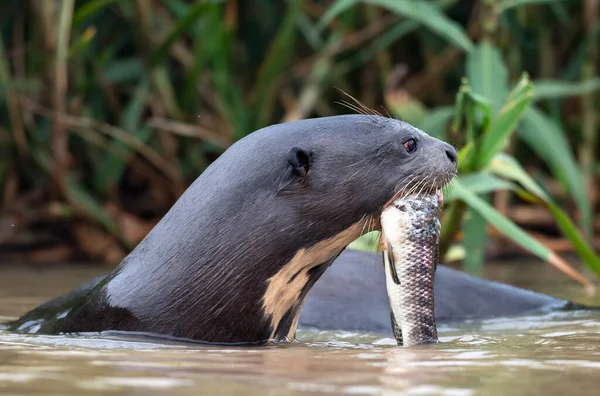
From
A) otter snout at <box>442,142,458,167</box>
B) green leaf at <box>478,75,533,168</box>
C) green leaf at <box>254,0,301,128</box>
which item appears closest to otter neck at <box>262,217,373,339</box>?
otter snout at <box>442,142,458,167</box>

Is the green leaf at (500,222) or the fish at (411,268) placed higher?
the green leaf at (500,222)

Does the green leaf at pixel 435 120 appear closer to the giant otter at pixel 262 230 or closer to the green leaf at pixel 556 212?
the green leaf at pixel 556 212

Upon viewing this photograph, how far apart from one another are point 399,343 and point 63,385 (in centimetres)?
102

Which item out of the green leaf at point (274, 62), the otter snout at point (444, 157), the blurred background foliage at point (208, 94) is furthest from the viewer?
the green leaf at point (274, 62)

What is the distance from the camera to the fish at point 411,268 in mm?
2676

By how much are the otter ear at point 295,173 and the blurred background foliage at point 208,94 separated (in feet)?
6.51

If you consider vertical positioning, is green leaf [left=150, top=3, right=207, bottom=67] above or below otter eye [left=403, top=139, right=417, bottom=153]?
above

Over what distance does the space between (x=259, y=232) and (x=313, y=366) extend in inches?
27.0

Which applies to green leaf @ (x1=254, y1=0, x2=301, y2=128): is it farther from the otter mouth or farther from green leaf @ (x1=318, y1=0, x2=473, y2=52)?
the otter mouth

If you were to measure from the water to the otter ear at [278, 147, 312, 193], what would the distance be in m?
0.37

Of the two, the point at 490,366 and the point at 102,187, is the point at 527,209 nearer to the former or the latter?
the point at 102,187

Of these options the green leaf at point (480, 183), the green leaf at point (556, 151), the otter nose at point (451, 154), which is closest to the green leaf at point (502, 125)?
the green leaf at point (480, 183)

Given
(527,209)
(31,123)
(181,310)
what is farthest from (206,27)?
(181,310)

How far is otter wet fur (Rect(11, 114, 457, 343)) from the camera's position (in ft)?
8.93
